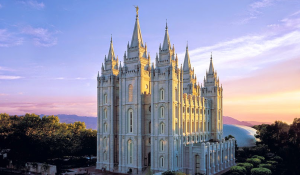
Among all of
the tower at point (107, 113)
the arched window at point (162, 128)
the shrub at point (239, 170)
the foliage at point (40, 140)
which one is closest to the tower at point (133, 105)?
the tower at point (107, 113)

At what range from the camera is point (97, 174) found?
1818 inches

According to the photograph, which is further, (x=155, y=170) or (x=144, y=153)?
(x=144, y=153)

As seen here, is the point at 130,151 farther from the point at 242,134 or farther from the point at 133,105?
the point at 242,134

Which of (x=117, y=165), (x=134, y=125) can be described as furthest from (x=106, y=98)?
(x=117, y=165)

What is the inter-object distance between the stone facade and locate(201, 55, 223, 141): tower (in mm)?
4895

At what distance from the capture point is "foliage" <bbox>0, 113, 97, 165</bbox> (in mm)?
52438

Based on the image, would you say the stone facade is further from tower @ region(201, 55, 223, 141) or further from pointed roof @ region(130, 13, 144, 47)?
tower @ region(201, 55, 223, 141)

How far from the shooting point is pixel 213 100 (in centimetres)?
5916

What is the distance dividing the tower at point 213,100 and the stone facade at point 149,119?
16.1 feet

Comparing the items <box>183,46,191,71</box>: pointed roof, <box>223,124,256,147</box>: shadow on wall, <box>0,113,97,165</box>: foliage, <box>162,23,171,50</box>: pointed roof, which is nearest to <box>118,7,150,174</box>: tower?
<box>162,23,171,50</box>: pointed roof

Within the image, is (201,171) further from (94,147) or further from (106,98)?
(94,147)

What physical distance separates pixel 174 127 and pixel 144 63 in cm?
1294

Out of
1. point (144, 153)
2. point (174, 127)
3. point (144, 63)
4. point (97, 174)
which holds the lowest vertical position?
point (97, 174)

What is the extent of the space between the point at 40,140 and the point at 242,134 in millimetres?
57407
